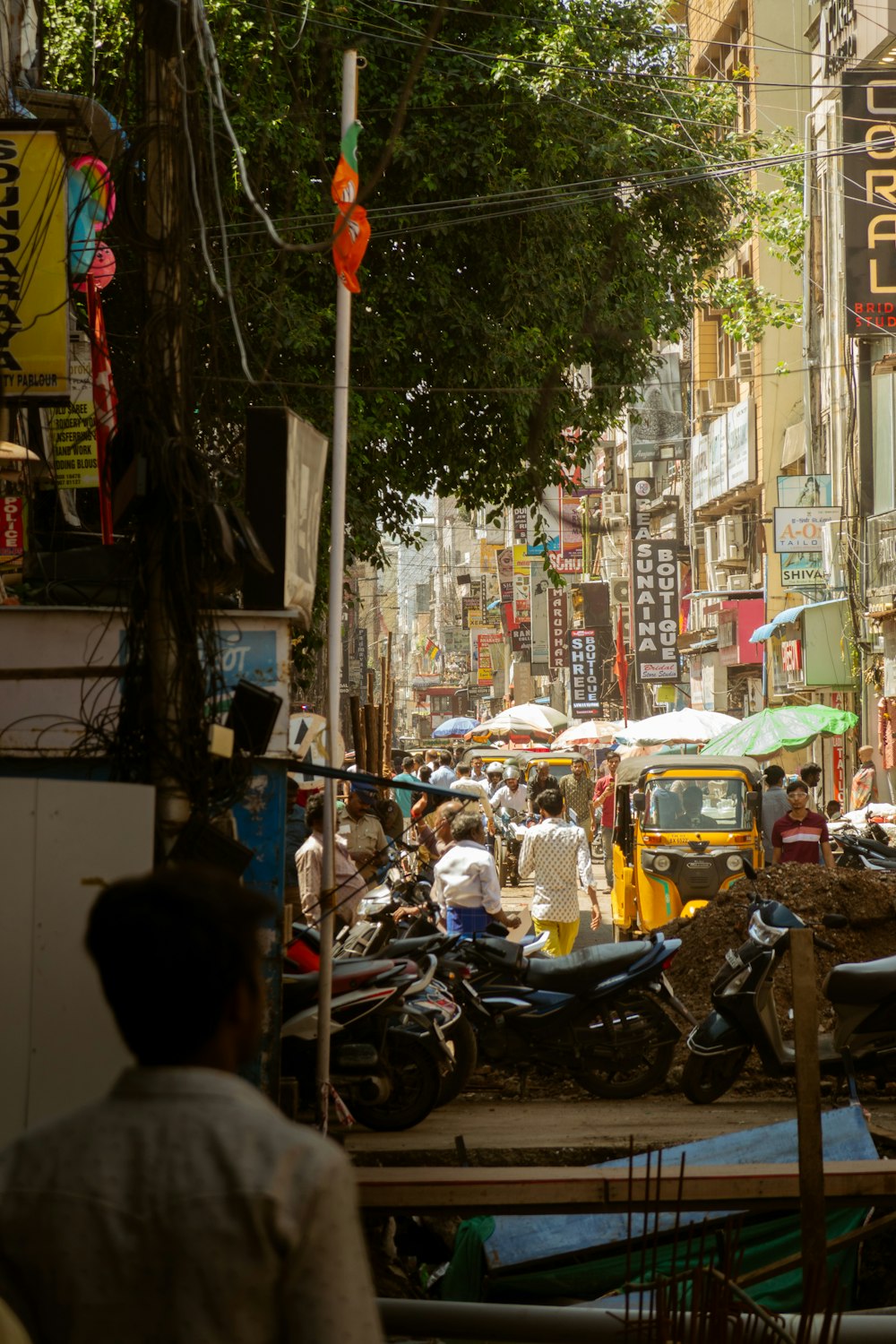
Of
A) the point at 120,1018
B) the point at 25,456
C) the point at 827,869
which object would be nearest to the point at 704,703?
the point at 827,869

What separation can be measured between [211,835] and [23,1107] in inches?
45.3

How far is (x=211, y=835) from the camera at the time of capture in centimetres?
570

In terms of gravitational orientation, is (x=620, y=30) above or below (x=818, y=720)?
above

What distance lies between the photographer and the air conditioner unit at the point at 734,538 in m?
42.9

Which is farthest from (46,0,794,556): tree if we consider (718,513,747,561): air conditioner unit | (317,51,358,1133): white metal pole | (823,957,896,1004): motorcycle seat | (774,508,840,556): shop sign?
(718,513,747,561): air conditioner unit

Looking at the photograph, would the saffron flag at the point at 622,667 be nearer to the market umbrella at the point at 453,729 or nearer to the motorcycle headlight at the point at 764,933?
the market umbrella at the point at 453,729

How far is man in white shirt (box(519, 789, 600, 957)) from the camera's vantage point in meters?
13.8

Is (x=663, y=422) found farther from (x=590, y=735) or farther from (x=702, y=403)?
(x=590, y=735)

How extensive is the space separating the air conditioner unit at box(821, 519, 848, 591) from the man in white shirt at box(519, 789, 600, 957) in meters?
17.2

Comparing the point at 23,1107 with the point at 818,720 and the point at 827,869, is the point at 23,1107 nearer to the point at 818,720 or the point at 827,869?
the point at 827,869

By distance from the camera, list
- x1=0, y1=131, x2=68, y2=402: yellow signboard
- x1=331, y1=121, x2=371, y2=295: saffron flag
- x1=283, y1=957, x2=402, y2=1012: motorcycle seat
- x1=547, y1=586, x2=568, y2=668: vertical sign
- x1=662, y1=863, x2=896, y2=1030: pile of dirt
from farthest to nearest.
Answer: x1=547, y1=586, x2=568, y2=668: vertical sign → x1=662, y1=863, x2=896, y2=1030: pile of dirt → x1=0, y1=131, x2=68, y2=402: yellow signboard → x1=283, y1=957, x2=402, y2=1012: motorcycle seat → x1=331, y1=121, x2=371, y2=295: saffron flag

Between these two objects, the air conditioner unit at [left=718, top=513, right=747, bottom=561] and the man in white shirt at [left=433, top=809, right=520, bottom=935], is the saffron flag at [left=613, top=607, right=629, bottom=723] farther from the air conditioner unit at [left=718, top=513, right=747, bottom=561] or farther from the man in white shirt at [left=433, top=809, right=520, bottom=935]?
the man in white shirt at [left=433, top=809, right=520, bottom=935]

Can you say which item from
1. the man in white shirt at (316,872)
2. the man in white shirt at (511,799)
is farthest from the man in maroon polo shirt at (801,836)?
the man in white shirt at (511,799)

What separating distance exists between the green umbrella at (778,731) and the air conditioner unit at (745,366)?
1953 centimetres
